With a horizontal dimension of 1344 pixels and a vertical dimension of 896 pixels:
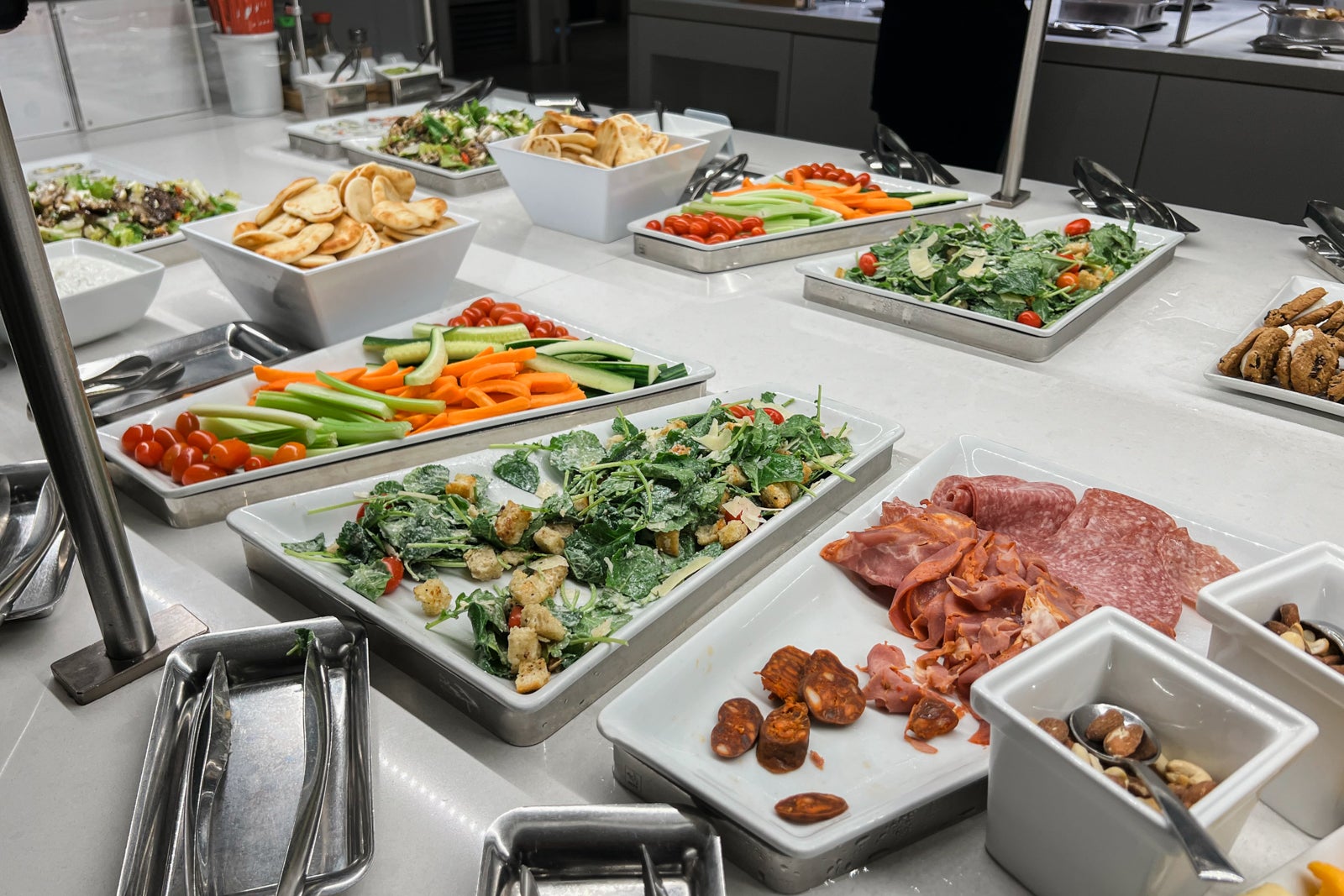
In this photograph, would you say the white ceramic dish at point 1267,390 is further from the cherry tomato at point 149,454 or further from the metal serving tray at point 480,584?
the cherry tomato at point 149,454

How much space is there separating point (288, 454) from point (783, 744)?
772 millimetres

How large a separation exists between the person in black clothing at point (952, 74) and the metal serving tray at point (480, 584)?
2.68 meters

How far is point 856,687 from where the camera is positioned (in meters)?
0.92

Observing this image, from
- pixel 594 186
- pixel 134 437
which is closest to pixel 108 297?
pixel 134 437

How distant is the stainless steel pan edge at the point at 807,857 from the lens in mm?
757

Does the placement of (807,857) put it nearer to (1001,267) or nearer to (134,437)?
(134,437)

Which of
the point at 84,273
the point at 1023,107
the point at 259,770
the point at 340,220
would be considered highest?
the point at 1023,107

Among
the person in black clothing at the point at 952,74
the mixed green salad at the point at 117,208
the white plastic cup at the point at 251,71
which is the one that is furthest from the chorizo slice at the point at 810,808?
the white plastic cup at the point at 251,71

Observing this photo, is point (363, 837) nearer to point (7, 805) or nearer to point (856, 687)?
point (7, 805)

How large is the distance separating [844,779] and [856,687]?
10cm

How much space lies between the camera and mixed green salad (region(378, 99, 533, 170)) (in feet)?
8.52

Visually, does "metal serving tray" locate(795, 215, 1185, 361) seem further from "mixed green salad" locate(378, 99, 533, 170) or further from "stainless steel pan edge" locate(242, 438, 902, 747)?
"mixed green salad" locate(378, 99, 533, 170)

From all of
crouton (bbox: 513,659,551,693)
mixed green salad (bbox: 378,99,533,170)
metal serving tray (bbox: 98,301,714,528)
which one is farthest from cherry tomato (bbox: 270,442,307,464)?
mixed green salad (bbox: 378,99,533,170)

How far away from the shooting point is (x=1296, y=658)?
726mm
